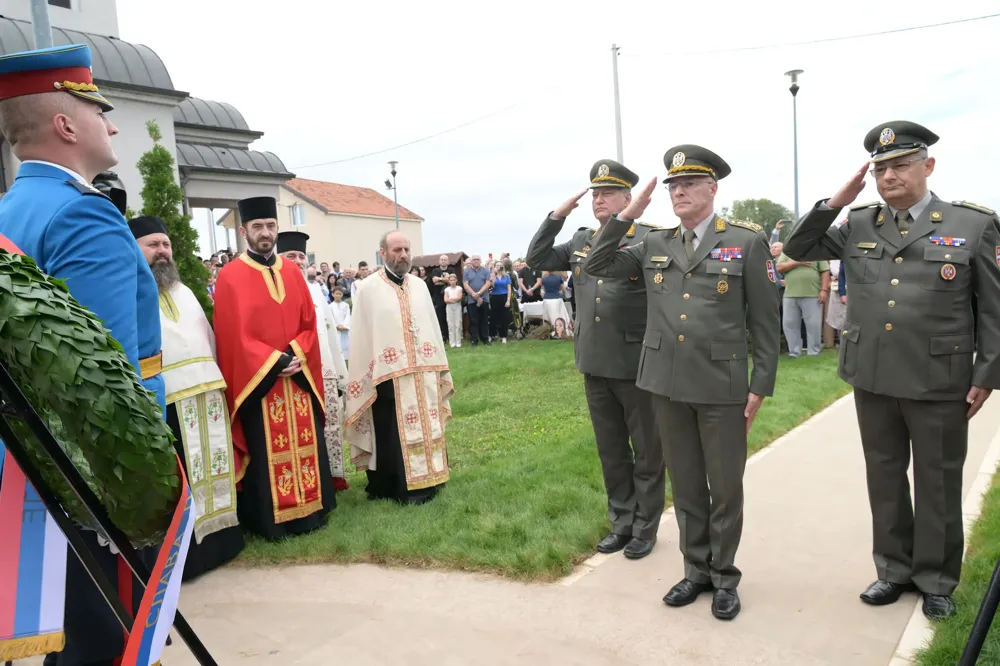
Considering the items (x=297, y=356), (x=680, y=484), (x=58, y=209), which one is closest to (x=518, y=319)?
(x=297, y=356)

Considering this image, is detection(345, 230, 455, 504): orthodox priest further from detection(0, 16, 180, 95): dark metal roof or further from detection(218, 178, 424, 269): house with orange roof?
detection(218, 178, 424, 269): house with orange roof

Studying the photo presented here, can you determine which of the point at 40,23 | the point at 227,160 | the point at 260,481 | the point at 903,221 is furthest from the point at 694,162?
the point at 227,160

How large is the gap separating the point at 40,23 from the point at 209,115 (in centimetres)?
1261

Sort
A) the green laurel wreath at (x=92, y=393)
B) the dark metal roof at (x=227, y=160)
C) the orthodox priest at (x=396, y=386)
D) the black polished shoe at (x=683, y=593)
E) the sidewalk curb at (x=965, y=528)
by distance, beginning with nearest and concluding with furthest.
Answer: the green laurel wreath at (x=92, y=393) < the sidewalk curb at (x=965, y=528) < the black polished shoe at (x=683, y=593) < the orthodox priest at (x=396, y=386) < the dark metal roof at (x=227, y=160)

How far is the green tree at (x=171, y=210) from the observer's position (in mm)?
4875

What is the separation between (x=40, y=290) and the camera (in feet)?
4.72

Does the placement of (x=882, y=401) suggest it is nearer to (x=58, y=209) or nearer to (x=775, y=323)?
(x=775, y=323)

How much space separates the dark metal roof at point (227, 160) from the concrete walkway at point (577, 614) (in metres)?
12.0

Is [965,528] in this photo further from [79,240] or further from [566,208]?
[79,240]

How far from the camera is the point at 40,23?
4.88 meters

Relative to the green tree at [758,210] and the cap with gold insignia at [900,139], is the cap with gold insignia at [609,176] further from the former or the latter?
the green tree at [758,210]

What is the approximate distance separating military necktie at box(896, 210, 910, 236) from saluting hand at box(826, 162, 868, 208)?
8.8 inches

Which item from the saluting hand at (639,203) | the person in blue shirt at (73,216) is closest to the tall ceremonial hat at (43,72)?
the person in blue shirt at (73,216)

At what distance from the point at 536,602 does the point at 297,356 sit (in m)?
2.38
